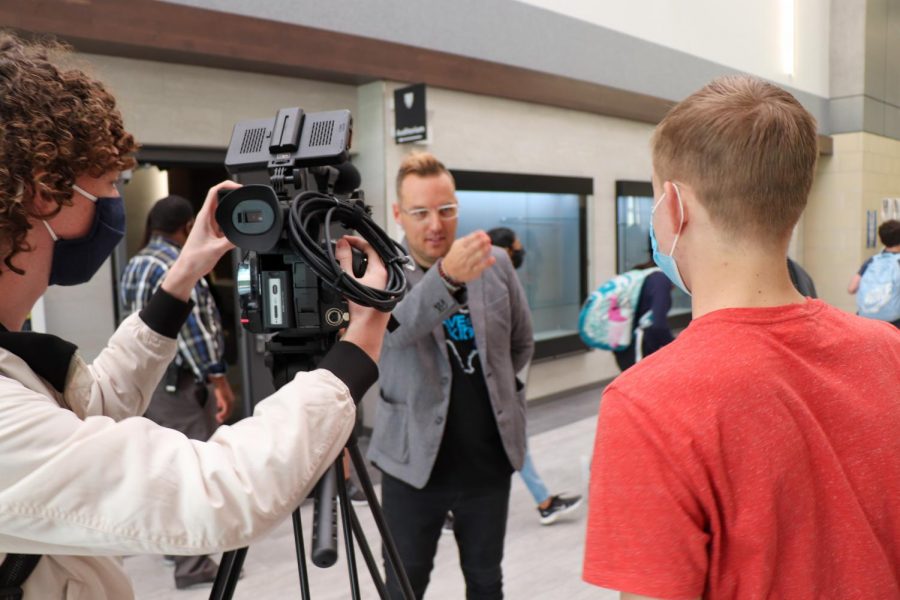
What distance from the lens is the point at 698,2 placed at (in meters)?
8.27

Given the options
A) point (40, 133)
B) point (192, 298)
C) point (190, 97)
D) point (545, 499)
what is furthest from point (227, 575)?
point (190, 97)

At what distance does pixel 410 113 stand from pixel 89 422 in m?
4.53

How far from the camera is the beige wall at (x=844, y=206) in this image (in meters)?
11.1

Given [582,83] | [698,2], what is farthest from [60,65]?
[698,2]

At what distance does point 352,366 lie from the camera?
973mm

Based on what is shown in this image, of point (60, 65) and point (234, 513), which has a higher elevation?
point (60, 65)

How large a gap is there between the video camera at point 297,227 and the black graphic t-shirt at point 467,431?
106 cm

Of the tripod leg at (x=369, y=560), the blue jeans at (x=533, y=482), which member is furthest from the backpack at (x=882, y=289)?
the tripod leg at (x=369, y=560)

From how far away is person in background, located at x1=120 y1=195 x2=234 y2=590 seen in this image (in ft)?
10.2

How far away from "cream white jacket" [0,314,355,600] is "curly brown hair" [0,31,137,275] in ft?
0.71

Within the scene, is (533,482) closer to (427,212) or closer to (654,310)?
(654,310)

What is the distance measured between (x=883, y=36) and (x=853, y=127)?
1.97 metres

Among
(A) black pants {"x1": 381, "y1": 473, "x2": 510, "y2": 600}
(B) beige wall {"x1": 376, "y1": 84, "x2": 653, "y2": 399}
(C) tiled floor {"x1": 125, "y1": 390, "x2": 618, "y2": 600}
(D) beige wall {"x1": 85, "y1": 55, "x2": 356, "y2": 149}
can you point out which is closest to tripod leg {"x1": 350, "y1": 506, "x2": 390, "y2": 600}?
(A) black pants {"x1": 381, "y1": 473, "x2": 510, "y2": 600}

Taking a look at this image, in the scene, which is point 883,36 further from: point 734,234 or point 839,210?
point 734,234
